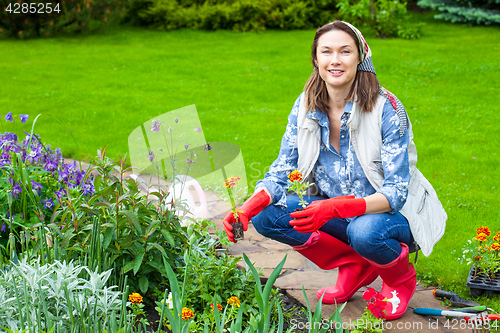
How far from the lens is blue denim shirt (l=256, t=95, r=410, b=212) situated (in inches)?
82.9

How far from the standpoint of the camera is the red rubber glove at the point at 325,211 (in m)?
2.00

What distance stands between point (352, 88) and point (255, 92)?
202 inches

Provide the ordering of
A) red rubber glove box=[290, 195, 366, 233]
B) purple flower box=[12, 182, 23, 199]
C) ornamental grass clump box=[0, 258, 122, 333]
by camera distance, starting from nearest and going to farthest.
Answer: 1. ornamental grass clump box=[0, 258, 122, 333]
2. red rubber glove box=[290, 195, 366, 233]
3. purple flower box=[12, 182, 23, 199]

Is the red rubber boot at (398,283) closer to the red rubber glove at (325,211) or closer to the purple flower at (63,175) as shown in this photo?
the red rubber glove at (325,211)

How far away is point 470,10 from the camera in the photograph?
41.1 feet

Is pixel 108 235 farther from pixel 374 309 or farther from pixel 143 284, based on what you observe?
pixel 374 309

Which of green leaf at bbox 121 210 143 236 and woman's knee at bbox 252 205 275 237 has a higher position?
green leaf at bbox 121 210 143 236

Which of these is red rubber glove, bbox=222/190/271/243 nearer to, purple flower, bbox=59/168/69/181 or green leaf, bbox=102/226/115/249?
green leaf, bbox=102/226/115/249

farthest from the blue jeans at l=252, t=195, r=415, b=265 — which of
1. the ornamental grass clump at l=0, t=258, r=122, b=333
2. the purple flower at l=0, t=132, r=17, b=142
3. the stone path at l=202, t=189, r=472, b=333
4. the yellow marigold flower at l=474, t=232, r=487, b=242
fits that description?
the purple flower at l=0, t=132, r=17, b=142

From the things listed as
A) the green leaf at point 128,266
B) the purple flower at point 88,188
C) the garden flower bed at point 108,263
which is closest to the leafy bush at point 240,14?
the purple flower at point 88,188

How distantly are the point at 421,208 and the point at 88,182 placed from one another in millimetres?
1881

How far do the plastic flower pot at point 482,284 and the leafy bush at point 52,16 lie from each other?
1231 centimetres

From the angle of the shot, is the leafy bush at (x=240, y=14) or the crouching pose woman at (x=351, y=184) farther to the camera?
the leafy bush at (x=240, y=14)

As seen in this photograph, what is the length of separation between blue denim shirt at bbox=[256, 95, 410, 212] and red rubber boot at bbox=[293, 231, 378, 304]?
0.78 ft
